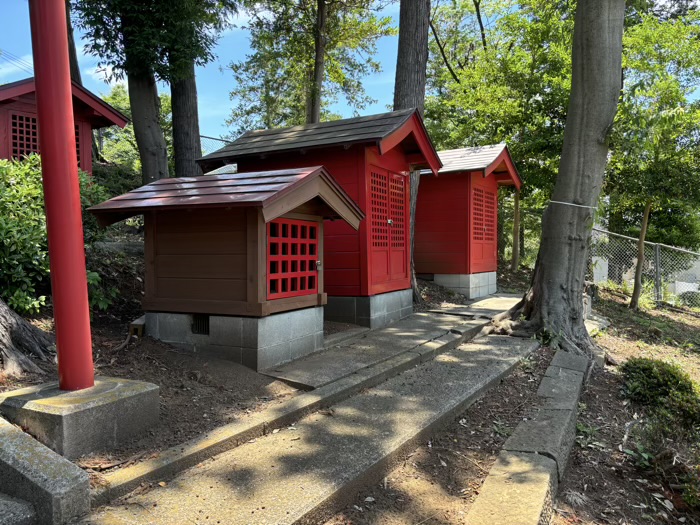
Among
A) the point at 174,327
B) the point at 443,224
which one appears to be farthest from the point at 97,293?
the point at 443,224

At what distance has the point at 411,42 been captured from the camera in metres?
10.1

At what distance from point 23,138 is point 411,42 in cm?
862

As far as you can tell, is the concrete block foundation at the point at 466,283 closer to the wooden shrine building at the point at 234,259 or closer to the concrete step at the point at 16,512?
the wooden shrine building at the point at 234,259

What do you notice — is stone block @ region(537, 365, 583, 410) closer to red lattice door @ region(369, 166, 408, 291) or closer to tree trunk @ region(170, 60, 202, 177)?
red lattice door @ region(369, 166, 408, 291)

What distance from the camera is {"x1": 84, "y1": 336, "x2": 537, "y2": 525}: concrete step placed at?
8.57 ft

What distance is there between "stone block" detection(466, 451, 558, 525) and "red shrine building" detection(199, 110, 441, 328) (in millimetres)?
4410

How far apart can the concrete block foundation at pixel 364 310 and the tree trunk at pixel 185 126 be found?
16.5 feet

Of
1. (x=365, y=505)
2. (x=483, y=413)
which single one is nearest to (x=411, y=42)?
(x=483, y=413)

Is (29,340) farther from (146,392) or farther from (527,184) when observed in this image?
(527,184)

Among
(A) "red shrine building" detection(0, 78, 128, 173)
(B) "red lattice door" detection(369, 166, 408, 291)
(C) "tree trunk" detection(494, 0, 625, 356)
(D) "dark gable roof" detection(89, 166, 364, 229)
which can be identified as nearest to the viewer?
(D) "dark gable roof" detection(89, 166, 364, 229)

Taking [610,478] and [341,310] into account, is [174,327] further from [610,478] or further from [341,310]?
[610,478]

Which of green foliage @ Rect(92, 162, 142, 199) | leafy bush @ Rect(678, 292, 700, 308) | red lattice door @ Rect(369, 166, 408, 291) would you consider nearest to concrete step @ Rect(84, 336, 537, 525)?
red lattice door @ Rect(369, 166, 408, 291)

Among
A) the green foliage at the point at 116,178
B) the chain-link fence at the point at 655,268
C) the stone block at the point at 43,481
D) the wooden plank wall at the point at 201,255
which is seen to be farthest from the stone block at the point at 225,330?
the chain-link fence at the point at 655,268

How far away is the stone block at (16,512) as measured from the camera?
2.37 meters
